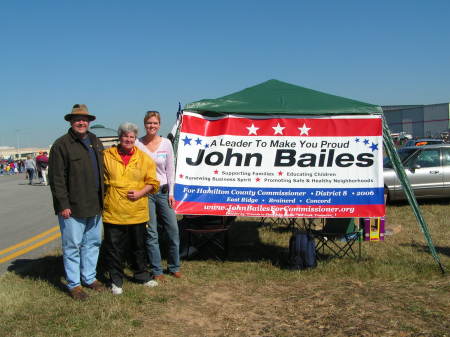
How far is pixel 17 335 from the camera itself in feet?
12.0

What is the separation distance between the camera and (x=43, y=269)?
5.67 meters

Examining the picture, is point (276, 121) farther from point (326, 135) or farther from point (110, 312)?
point (110, 312)

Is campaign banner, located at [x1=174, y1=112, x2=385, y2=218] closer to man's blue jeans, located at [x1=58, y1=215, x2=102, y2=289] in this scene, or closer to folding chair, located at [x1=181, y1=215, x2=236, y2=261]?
folding chair, located at [x1=181, y1=215, x2=236, y2=261]

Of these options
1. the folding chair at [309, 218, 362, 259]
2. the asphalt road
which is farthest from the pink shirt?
the asphalt road

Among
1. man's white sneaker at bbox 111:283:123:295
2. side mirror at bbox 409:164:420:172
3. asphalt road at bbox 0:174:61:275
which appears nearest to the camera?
man's white sneaker at bbox 111:283:123:295

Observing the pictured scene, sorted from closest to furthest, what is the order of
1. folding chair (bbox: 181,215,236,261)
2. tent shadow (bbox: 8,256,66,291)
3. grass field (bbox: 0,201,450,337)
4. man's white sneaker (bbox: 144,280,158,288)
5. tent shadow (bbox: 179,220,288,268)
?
grass field (bbox: 0,201,450,337) < man's white sneaker (bbox: 144,280,158,288) < tent shadow (bbox: 8,256,66,291) < folding chair (bbox: 181,215,236,261) < tent shadow (bbox: 179,220,288,268)

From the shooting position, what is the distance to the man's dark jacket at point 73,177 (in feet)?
13.9

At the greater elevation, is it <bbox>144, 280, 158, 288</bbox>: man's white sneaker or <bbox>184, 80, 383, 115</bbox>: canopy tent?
<bbox>184, 80, 383, 115</bbox>: canopy tent

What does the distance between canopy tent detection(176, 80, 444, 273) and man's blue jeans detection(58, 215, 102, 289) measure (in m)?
1.91

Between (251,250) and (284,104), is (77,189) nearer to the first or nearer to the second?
(284,104)

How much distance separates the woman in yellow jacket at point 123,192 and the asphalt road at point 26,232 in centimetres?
216

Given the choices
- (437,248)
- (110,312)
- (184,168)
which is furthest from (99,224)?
(437,248)

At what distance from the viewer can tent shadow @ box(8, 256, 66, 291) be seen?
5213 millimetres

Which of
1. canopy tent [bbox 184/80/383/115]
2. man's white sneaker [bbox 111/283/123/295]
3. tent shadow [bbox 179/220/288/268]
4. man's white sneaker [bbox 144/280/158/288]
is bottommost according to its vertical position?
tent shadow [bbox 179/220/288/268]
